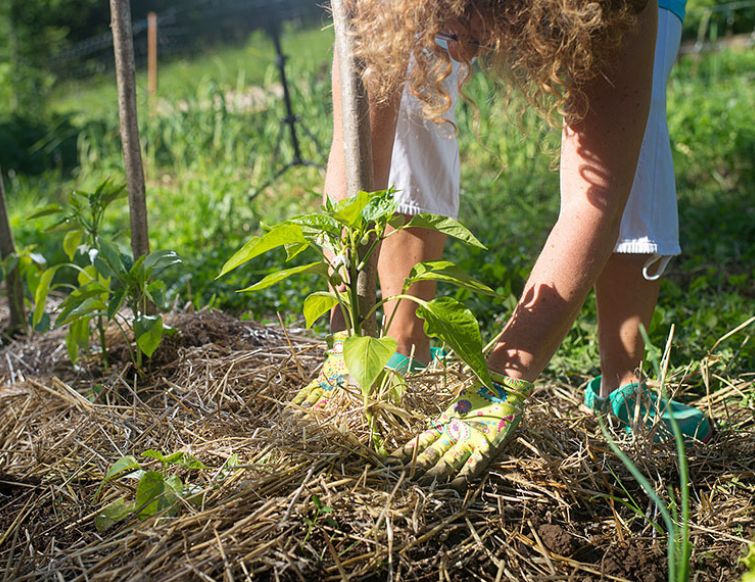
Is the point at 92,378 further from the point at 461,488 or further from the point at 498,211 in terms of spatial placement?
the point at 498,211

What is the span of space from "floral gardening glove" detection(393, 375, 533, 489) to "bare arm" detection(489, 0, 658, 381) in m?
0.08

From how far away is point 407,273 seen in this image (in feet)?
6.35

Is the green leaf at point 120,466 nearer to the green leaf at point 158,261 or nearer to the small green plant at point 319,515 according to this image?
the small green plant at point 319,515

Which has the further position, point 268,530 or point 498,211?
point 498,211

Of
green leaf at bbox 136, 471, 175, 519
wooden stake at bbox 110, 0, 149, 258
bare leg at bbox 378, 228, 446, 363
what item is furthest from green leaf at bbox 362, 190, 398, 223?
wooden stake at bbox 110, 0, 149, 258

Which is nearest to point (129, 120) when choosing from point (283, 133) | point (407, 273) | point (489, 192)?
point (407, 273)

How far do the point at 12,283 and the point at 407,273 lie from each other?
1.24 metres

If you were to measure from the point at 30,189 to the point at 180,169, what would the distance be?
3.52ft

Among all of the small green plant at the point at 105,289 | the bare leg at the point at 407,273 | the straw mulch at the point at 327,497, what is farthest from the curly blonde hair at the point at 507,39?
the small green plant at the point at 105,289

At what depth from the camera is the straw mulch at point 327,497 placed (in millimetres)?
1295

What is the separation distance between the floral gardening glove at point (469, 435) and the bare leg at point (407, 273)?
402 millimetres

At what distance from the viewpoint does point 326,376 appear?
5.33 ft

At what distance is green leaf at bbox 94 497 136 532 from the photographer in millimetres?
1354

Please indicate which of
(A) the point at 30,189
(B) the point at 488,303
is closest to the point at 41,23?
(A) the point at 30,189
